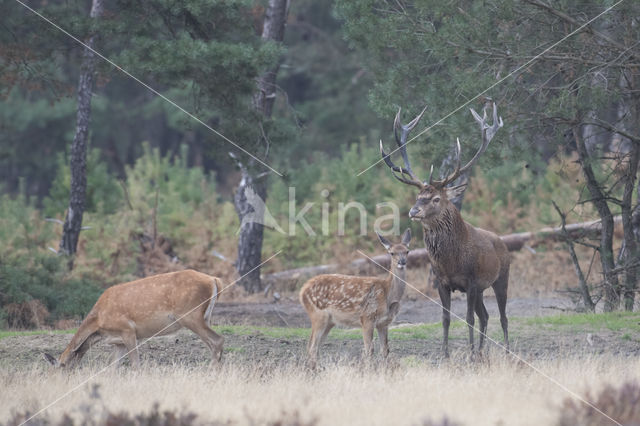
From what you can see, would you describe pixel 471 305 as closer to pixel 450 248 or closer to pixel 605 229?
pixel 450 248

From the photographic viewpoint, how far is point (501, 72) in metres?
10.7

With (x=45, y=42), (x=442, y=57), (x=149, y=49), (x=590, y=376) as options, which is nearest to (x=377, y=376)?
(x=590, y=376)

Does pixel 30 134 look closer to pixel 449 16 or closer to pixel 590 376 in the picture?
pixel 449 16

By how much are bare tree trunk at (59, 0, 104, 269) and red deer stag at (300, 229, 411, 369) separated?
19.4 feet

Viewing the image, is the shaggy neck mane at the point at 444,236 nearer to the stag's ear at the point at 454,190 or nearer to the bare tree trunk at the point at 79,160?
the stag's ear at the point at 454,190

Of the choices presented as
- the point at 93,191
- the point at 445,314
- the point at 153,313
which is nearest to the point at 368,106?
the point at 445,314

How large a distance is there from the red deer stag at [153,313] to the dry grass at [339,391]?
52 cm

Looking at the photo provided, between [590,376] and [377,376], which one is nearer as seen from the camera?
[590,376]

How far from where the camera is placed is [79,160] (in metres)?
14.0

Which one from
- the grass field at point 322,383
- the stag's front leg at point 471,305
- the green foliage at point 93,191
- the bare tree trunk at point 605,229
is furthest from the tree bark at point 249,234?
the stag's front leg at point 471,305

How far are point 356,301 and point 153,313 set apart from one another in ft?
6.77

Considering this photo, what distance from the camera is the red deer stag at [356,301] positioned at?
9.20m

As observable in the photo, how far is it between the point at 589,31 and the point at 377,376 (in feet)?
15.6

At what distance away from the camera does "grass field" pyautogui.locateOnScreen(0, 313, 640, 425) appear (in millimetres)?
6398
